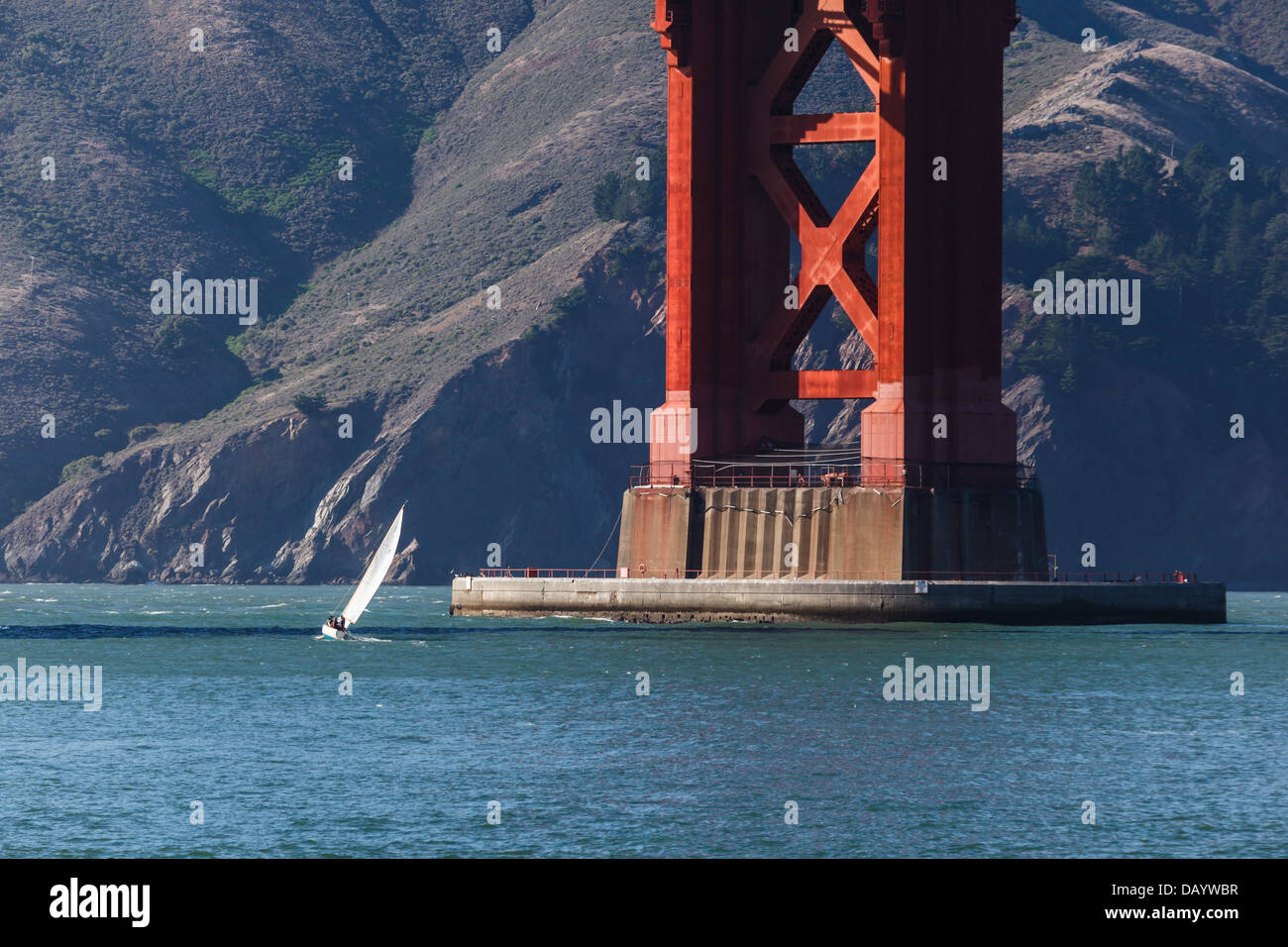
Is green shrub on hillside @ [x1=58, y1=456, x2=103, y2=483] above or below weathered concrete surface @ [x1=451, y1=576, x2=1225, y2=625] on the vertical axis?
above

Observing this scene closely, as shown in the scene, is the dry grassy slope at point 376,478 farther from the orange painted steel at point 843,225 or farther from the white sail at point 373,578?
the white sail at point 373,578

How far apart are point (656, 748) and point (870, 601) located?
121 feet

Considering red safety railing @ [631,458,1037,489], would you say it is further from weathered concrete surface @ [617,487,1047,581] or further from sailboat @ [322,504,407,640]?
sailboat @ [322,504,407,640]

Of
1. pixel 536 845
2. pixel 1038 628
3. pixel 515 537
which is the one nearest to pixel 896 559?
pixel 1038 628

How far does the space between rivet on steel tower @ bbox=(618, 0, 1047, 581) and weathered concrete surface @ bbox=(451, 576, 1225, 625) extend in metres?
2.75

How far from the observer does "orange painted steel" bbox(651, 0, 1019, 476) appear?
307ft

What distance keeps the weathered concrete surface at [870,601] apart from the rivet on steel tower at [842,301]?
2747 mm

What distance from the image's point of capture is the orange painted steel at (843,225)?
93438 millimetres

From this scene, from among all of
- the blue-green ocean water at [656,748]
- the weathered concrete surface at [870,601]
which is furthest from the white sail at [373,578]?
the weathered concrete surface at [870,601]

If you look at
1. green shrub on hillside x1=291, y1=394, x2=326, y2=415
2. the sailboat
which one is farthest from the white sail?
green shrub on hillside x1=291, y1=394, x2=326, y2=415

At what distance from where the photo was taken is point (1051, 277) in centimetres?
19362
